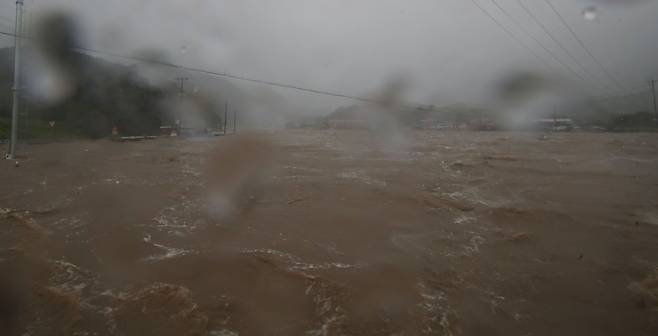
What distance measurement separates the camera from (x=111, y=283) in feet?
10.4

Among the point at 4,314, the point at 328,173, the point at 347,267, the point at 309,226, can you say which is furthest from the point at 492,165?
the point at 4,314

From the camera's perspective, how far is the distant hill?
26.7 m

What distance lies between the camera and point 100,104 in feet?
99.2

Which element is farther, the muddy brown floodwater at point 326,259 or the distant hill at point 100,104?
the distant hill at point 100,104

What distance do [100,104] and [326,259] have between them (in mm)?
34101

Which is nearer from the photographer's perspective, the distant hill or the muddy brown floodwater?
the muddy brown floodwater

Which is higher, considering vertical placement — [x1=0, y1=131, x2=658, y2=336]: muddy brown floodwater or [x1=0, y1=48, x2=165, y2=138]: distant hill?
[x1=0, y1=48, x2=165, y2=138]: distant hill

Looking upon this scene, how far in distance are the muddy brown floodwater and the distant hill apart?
24.2 m

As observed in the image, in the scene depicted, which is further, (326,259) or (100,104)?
(100,104)

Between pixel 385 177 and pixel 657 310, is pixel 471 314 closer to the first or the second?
pixel 657 310

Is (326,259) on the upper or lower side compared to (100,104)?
lower

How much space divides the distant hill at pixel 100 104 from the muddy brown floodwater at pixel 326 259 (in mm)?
24214

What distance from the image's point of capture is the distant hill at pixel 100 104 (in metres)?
26.7

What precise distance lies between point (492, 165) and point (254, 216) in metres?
9.04
